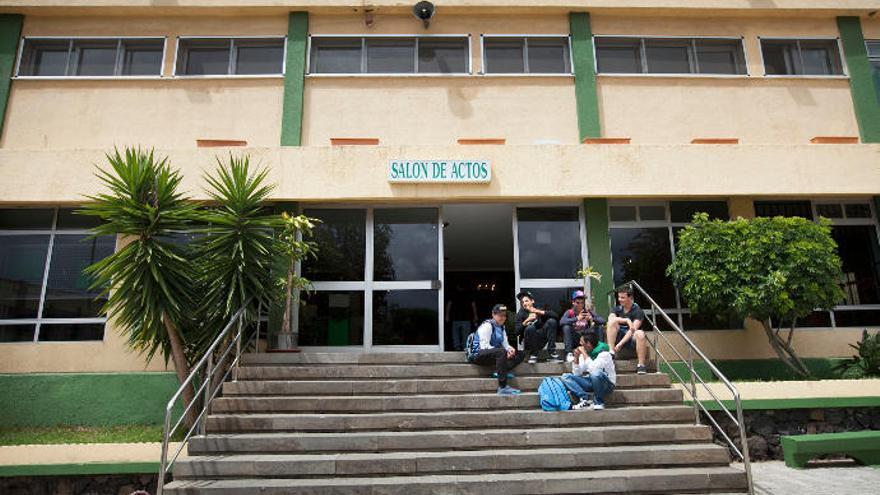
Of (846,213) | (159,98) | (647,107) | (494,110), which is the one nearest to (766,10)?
(647,107)

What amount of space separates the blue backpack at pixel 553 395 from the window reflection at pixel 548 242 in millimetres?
2872

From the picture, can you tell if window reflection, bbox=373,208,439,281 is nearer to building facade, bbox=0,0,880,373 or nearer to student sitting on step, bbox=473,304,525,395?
building facade, bbox=0,0,880,373

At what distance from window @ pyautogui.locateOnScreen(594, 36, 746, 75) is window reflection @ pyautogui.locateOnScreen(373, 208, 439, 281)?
4452 mm

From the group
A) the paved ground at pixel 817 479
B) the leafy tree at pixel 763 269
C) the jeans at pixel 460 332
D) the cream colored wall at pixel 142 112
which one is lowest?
the paved ground at pixel 817 479

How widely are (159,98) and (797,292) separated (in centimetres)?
1062

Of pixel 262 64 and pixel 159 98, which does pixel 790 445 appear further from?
pixel 159 98

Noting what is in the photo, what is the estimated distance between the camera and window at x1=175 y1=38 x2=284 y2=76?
9688 millimetres

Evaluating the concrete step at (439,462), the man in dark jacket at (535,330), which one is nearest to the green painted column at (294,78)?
the man in dark jacket at (535,330)

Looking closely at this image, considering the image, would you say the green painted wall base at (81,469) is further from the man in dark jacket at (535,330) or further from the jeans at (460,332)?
the jeans at (460,332)

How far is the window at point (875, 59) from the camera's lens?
986 cm

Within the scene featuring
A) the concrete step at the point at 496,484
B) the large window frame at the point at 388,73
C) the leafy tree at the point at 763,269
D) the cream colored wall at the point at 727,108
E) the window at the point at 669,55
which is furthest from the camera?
the window at the point at 669,55

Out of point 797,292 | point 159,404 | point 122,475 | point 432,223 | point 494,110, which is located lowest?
point 122,475

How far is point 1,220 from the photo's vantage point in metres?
8.72

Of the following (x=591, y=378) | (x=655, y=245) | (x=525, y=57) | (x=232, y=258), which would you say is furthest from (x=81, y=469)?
(x=525, y=57)
